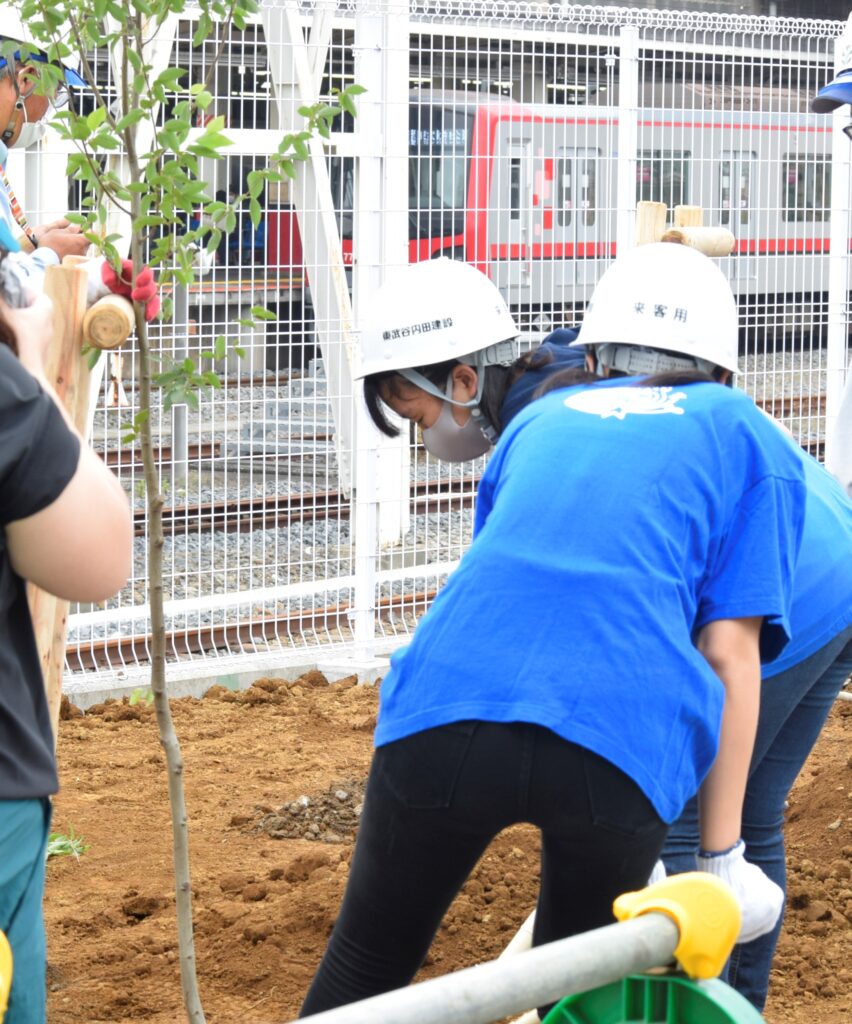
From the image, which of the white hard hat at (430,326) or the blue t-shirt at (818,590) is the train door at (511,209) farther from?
the blue t-shirt at (818,590)

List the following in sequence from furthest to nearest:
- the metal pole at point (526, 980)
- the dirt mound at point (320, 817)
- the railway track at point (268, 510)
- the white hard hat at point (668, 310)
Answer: the railway track at point (268, 510) → the dirt mound at point (320, 817) → the white hard hat at point (668, 310) → the metal pole at point (526, 980)

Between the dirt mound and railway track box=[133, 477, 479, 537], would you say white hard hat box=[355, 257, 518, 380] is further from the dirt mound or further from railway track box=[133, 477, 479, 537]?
railway track box=[133, 477, 479, 537]

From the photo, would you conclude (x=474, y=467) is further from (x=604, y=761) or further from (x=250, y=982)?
(x=604, y=761)

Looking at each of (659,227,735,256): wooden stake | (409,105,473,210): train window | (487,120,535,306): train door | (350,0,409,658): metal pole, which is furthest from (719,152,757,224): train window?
(659,227,735,256): wooden stake

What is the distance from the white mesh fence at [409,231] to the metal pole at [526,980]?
5155mm

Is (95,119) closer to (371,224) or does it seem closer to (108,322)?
(108,322)

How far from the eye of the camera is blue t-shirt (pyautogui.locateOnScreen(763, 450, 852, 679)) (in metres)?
3.09

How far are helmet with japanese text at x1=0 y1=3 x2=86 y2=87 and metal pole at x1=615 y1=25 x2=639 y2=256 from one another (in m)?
3.29

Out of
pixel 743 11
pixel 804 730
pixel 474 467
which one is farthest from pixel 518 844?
pixel 743 11

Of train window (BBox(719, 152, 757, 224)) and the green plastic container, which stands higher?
train window (BBox(719, 152, 757, 224))

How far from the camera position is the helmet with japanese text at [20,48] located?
3.25 m

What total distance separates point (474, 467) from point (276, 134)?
9.57 feet

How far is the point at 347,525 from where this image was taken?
26.5ft

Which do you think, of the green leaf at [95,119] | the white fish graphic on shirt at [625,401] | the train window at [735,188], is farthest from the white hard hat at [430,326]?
the train window at [735,188]
